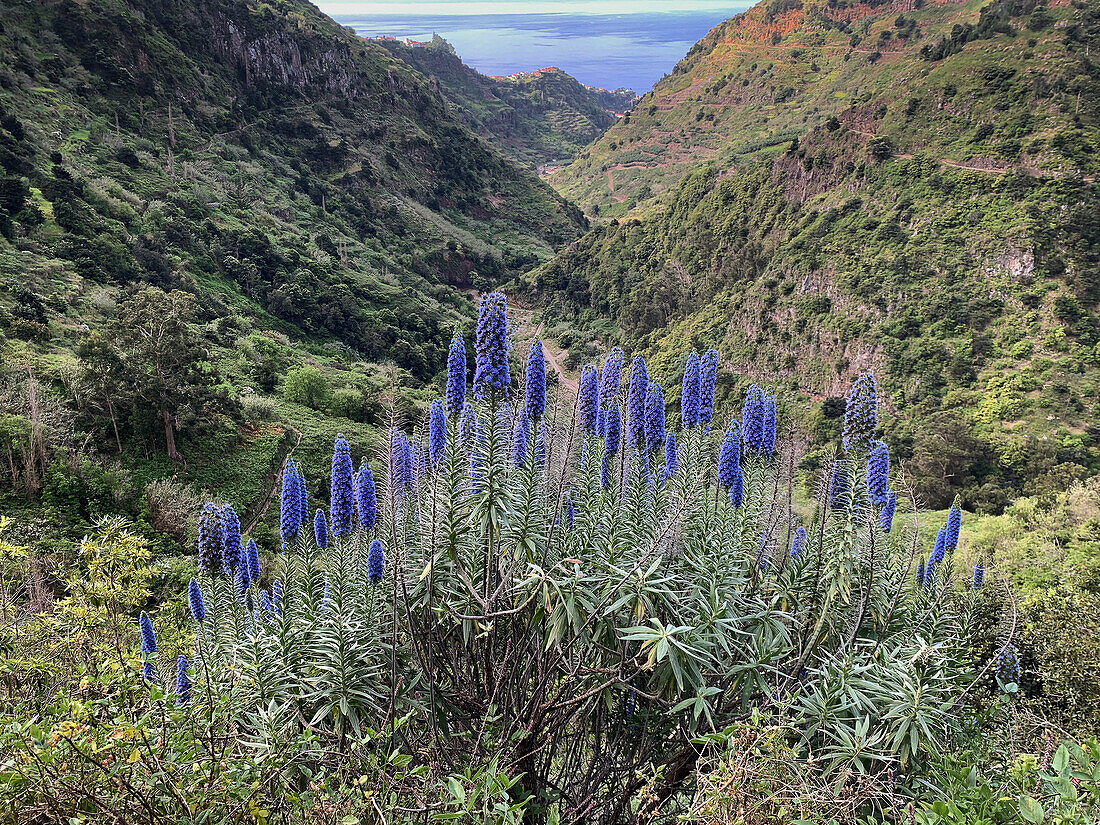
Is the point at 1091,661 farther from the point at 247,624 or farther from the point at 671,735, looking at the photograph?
the point at 247,624

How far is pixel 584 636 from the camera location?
3.97m

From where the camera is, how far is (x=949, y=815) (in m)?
2.63

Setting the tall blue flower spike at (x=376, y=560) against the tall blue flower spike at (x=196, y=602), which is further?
the tall blue flower spike at (x=196, y=602)

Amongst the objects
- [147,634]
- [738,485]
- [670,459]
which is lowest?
[147,634]

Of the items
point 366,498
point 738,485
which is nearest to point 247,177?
point 366,498

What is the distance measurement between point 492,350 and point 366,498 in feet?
9.81

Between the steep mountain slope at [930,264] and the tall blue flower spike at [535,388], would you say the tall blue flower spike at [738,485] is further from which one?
the steep mountain slope at [930,264]

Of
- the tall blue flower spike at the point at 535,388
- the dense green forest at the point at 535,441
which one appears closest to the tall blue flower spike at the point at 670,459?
the dense green forest at the point at 535,441

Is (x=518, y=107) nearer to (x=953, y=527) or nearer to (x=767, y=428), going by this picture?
(x=953, y=527)

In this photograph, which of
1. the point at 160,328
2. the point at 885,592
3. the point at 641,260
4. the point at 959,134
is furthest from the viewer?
the point at 641,260

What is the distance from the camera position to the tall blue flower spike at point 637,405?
7.54 m

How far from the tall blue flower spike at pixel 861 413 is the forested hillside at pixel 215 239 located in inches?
241

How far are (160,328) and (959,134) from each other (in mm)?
58764

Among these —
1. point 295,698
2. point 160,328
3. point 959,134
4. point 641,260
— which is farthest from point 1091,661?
point 641,260
